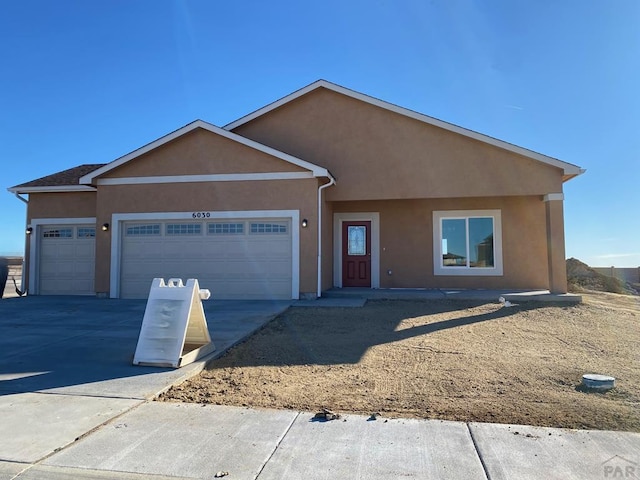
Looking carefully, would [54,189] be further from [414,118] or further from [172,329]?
[414,118]

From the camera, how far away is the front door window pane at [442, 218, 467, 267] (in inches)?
589

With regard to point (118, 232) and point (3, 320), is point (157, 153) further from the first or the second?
point (3, 320)

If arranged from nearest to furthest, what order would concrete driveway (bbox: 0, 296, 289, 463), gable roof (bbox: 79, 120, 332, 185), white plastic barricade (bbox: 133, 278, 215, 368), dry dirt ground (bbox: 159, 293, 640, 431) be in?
concrete driveway (bbox: 0, 296, 289, 463), dry dirt ground (bbox: 159, 293, 640, 431), white plastic barricade (bbox: 133, 278, 215, 368), gable roof (bbox: 79, 120, 332, 185)

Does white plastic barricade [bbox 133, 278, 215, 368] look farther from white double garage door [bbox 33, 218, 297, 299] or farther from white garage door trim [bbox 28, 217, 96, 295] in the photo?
white garage door trim [bbox 28, 217, 96, 295]

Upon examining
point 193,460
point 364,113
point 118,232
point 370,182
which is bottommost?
point 193,460

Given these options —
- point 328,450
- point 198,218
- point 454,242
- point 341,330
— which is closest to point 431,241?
point 454,242

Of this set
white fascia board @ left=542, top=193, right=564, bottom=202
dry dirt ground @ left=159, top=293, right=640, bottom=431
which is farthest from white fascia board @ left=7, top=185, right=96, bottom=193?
white fascia board @ left=542, top=193, right=564, bottom=202

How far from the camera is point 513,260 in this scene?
1465cm

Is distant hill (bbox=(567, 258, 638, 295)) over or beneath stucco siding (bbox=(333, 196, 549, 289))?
beneath

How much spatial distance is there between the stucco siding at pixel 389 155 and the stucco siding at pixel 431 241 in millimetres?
1398

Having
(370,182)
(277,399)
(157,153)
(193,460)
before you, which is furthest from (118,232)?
(193,460)

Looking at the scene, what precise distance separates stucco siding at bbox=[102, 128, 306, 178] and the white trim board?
3104 millimetres

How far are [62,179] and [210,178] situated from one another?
6.56 m

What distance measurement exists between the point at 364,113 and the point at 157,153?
654 centimetres
